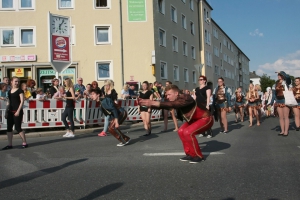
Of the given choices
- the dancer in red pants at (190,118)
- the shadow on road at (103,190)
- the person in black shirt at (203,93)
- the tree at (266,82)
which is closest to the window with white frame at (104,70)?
the person in black shirt at (203,93)

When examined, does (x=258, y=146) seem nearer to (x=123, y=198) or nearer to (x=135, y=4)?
(x=123, y=198)

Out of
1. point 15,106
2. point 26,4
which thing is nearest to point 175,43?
point 26,4

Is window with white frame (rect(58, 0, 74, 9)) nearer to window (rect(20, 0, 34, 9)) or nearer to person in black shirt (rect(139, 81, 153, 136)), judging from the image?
window (rect(20, 0, 34, 9))

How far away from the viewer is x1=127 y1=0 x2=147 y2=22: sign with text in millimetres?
26531

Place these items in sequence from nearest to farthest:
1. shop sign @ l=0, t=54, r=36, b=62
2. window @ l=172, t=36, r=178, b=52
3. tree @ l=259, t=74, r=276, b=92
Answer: shop sign @ l=0, t=54, r=36, b=62 → window @ l=172, t=36, r=178, b=52 → tree @ l=259, t=74, r=276, b=92

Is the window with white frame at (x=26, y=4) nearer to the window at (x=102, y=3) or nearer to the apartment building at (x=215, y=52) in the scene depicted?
the window at (x=102, y=3)

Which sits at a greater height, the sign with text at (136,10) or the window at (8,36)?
the sign with text at (136,10)

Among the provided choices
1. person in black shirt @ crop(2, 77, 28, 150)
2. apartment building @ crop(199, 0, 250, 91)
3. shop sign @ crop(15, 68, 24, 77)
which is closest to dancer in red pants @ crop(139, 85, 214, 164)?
person in black shirt @ crop(2, 77, 28, 150)

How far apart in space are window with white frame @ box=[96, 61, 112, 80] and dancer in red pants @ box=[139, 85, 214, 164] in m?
20.2

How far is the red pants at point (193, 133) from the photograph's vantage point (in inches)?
246

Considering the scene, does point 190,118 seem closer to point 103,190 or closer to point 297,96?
point 103,190

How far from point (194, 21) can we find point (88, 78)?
18595 mm

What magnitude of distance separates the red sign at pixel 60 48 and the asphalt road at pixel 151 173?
6980mm

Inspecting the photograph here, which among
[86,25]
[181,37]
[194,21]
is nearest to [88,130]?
[86,25]
